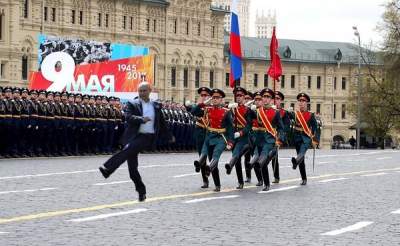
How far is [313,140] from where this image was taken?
→ 859 inches

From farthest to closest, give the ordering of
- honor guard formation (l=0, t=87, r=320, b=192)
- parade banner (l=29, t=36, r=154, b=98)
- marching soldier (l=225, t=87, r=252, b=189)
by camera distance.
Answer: parade banner (l=29, t=36, r=154, b=98) < marching soldier (l=225, t=87, r=252, b=189) < honor guard formation (l=0, t=87, r=320, b=192)

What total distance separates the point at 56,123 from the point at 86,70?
8.88 meters

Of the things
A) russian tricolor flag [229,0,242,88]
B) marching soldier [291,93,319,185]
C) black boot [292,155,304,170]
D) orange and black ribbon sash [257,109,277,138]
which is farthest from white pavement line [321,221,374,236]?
russian tricolor flag [229,0,242,88]

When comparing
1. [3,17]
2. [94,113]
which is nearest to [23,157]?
[94,113]

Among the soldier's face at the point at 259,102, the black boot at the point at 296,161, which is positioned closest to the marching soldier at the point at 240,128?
the soldier's face at the point at 259,102

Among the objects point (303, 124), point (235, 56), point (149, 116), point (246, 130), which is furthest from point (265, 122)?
point (149, 116)

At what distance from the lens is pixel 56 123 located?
30.7 m

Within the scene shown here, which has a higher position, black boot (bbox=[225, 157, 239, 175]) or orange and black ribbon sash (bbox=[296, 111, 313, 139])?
orange and black ribbon sash (bbox=[296, 111, 313, 139])

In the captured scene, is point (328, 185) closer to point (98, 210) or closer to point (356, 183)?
point (356, 183)

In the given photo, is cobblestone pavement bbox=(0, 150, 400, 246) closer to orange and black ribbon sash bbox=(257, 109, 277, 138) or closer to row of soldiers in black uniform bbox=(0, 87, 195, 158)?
orange and black ribbon sash bbox=(257, 109, 277, 138)

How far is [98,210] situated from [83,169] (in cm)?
971

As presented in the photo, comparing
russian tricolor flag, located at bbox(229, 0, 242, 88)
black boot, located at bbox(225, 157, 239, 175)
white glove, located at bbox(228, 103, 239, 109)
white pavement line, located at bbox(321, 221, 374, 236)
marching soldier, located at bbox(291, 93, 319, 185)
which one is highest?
russian tricolor flag, located at bbox(229, 0, 242, 88)

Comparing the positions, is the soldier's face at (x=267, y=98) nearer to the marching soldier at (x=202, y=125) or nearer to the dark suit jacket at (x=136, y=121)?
the marching soldier at (x=202, y=125)

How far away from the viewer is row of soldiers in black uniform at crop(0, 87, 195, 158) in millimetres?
29047
